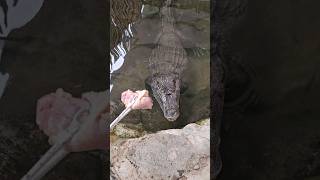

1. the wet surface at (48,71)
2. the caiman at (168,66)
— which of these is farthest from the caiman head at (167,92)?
the wet surface at (48,71)

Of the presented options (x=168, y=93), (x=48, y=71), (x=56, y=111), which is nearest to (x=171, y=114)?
(x=168, y=93)

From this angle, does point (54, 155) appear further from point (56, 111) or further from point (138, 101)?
point (138, 101)

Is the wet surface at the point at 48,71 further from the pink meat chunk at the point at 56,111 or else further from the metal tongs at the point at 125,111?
the metal tongs at the point at 125,111

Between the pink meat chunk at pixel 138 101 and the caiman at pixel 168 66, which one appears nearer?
the pink meat chunk at pixel 138 101

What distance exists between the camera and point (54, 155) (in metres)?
3.55

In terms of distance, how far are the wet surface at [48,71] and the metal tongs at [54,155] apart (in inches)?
1.3

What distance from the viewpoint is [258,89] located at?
4.30 metres

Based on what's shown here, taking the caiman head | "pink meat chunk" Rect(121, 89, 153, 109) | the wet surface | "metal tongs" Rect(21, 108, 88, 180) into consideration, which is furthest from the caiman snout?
"metal tongs" Rect(21, 108, 88, 180)

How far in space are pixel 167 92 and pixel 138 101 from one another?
214 mm

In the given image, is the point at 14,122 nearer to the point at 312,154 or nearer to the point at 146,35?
the point at 146,35

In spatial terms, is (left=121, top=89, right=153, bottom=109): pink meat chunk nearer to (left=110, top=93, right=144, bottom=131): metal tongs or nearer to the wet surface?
(left=110, top=93, right=144, bottom=131): metal tongs

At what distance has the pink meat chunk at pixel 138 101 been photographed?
370 cm

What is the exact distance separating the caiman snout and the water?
0.09 ft

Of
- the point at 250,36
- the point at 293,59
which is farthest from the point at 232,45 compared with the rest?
the point at 293,59
